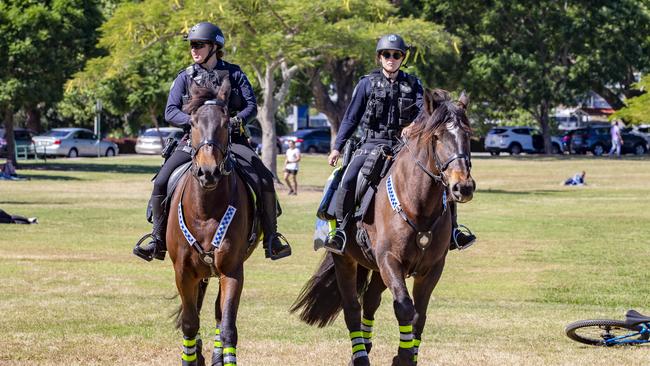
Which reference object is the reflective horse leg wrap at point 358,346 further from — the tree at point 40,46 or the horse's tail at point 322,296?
the tree at point 40,46

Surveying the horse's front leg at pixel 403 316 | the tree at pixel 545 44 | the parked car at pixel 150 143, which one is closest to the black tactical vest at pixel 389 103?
the horse's front leg at pixel 403 316

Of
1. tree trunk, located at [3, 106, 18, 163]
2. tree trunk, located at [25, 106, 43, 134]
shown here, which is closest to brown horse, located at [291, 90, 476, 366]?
tree trunk, located at [3, 106, 18, 163]

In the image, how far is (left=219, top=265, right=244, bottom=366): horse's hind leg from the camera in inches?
355

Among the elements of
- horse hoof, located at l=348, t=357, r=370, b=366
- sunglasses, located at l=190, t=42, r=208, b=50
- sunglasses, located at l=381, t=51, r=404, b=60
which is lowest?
horse hoof, located at l=348, t=357, r=370, b=366

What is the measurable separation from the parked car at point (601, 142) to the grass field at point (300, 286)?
43.9m

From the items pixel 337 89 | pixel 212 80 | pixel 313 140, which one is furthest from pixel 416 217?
pixel 313 140

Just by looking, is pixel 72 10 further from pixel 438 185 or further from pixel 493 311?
pixel 438 185

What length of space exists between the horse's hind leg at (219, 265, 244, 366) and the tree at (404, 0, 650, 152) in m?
61.7

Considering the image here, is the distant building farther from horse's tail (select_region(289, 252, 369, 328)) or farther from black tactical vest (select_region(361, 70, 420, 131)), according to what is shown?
black tactical vest (select_region(361, 70, 420, 131))

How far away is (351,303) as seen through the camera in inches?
425

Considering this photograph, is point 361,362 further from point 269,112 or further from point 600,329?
point 269,112

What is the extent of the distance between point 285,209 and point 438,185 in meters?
25.6

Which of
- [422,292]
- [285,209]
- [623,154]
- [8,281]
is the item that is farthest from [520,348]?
[623,154]

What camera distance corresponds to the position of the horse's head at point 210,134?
29.0ft
